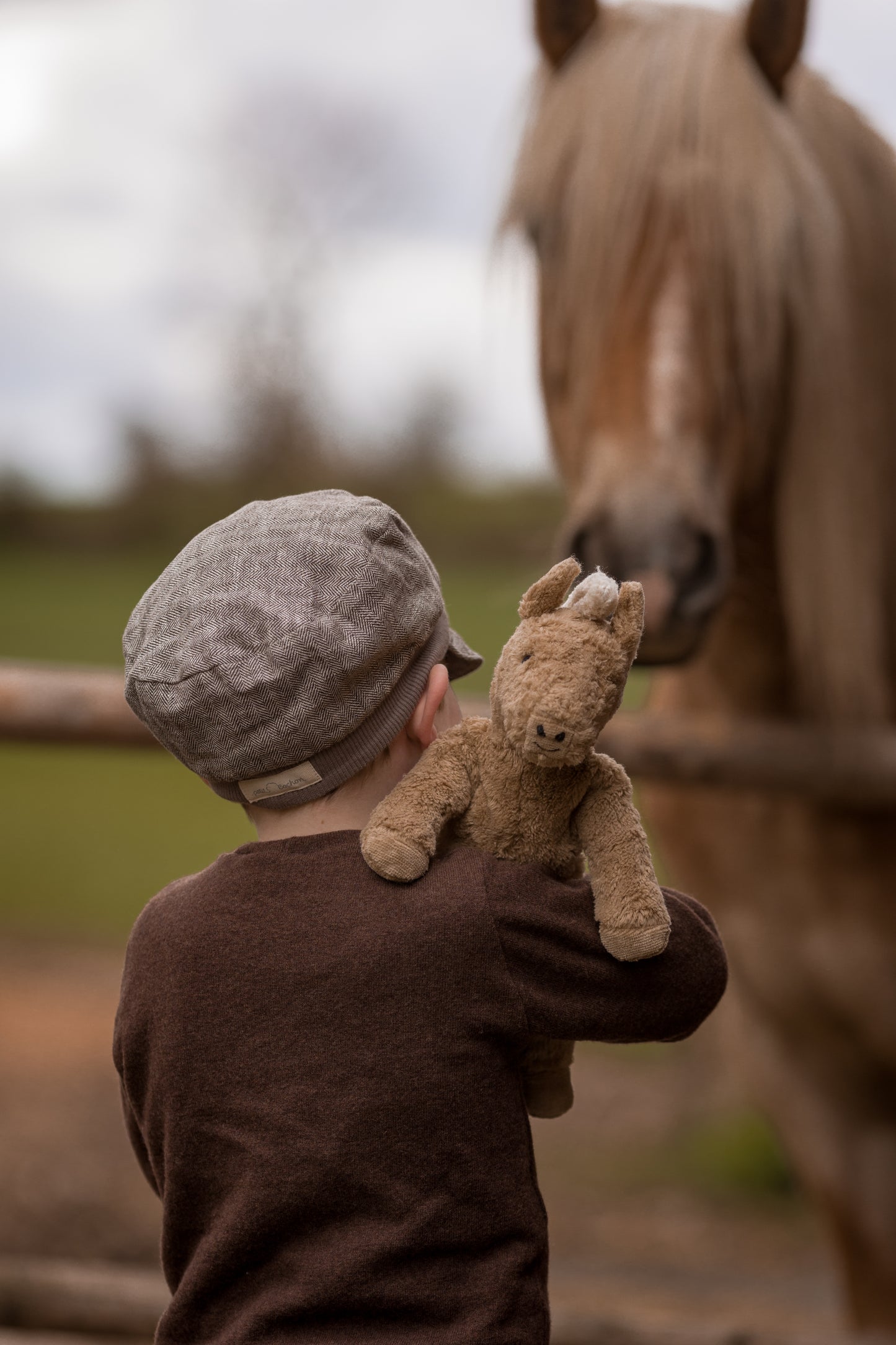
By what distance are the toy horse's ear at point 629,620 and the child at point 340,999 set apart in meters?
0.09

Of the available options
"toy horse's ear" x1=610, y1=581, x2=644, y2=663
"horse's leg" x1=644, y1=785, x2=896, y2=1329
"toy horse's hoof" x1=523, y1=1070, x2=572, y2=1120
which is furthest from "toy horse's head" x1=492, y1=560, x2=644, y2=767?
"horse's leg" x1=644, y1=785, x2=896, y2=1329

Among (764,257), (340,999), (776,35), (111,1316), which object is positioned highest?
(776,35)

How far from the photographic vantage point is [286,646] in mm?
540

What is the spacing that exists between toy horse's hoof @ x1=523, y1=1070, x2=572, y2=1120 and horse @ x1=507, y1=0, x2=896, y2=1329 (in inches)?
18.5

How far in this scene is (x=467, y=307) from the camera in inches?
238

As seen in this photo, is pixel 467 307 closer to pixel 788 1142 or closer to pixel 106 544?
pixel 106 544

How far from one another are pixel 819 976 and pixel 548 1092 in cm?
89

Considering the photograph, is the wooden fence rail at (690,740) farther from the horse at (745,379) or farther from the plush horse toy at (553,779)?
the plush horse toy at (553,779)

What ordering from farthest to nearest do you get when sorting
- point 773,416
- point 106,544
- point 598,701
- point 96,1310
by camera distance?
1. point 106,544
2. point 96,1310
3. point 773,416
4. point 598,701

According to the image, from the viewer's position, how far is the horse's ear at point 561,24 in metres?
1.25

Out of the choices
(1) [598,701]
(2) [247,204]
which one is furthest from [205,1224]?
(2) [247,204]

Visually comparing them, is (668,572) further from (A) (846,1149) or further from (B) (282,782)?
(A) (846,1149)

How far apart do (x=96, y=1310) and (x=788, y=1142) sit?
37.2 inches

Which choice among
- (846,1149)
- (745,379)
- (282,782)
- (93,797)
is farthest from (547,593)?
(93,797)
